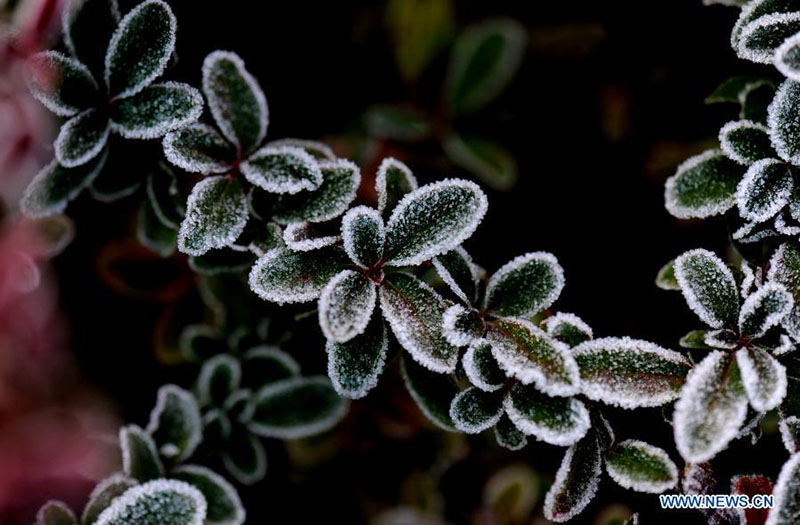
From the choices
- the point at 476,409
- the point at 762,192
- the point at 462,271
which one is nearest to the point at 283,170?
the point at 462,271

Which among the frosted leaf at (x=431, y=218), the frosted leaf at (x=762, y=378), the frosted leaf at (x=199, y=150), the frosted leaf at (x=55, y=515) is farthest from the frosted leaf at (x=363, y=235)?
the frosted leaf at (x=55, y=515)

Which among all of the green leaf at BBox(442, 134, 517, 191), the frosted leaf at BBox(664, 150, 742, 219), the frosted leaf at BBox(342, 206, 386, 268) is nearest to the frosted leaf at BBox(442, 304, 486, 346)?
the frosted leaf at BBox(342, 206, 386, 268)

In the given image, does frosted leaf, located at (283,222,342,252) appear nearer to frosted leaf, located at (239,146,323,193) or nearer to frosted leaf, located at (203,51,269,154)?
frosted leaf, located at (239,146,323,193)

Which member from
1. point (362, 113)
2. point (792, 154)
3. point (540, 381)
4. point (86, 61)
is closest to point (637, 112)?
point (362, 113)

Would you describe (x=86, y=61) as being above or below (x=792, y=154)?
above

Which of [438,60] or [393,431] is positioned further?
[438,60]

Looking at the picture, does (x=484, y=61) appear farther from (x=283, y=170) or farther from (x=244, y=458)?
(x=244, y=458)

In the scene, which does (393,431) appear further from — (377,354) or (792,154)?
(792,154)
